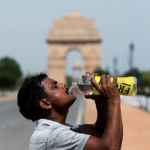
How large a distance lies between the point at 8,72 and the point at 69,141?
2715 inches

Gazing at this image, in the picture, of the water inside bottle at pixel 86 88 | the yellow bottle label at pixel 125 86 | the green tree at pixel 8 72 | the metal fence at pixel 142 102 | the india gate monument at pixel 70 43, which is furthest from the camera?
the india gate monument at pixel 70 43

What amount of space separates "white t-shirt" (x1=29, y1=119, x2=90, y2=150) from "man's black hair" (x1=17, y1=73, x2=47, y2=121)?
0.15 meters

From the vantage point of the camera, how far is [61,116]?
248 cm

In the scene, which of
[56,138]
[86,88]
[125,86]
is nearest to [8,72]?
[86,88]

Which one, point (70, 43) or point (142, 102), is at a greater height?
point (142, 102)

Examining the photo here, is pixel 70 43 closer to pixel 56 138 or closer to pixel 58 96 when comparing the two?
pixel 58 96

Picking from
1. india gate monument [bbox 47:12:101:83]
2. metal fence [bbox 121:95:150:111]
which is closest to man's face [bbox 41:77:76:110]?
metal fence [bbox 121:95:150:111]

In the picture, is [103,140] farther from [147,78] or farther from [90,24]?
[90,24]

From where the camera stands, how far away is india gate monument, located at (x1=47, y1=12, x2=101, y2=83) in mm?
77688

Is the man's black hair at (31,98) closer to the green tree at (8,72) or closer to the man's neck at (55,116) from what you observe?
the man's neck at (55,116)

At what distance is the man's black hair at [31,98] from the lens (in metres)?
2.43

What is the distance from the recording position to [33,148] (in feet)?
7.41

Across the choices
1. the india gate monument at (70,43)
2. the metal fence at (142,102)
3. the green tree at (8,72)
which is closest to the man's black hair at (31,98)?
the metal fence at (142,102)

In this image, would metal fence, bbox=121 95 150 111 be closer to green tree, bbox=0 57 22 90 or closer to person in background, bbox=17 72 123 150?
person in background, bbox=17 72 123 150
